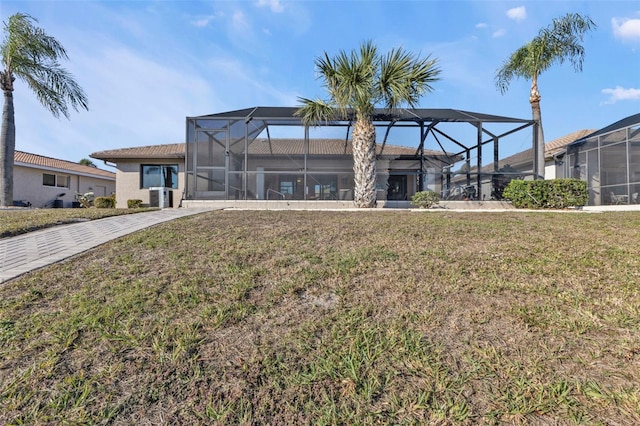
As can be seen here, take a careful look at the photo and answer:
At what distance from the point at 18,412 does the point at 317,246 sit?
11.4ft

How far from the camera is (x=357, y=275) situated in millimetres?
3426

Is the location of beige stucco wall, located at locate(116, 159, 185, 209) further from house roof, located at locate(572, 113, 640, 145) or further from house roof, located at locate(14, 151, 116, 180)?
house roof, located at locate(572, 113, 640, 145)

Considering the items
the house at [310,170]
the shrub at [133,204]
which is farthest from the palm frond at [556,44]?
the shrub at [133,204]

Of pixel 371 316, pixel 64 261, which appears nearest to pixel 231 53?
pixel 64 261

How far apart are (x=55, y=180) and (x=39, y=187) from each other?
145 centimetres

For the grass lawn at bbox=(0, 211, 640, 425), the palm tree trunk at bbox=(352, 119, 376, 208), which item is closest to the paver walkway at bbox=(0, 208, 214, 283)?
the grass lawn at bbox=(0, 211, 640, 425)

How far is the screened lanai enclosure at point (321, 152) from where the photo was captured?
12.8m

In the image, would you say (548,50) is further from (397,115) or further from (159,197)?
(159,197)

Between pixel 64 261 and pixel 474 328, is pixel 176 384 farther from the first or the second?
pixel 64 261

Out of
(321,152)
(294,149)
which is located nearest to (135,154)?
(294,149)

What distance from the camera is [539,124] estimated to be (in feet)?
44.3

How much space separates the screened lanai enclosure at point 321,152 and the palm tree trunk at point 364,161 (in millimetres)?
1819

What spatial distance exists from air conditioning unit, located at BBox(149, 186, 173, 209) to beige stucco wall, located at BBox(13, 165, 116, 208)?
36.3 feet

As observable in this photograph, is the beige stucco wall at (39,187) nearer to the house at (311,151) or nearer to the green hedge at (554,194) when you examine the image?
the house at (311,151)
